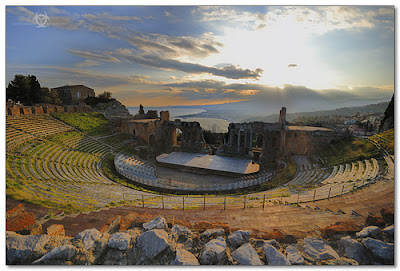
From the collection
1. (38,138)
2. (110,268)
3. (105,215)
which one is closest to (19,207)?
(105,215)

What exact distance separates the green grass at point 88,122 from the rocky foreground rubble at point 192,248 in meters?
24.6

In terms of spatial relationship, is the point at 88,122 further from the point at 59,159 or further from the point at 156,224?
the point at 156,224

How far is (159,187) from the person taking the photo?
53.2 feet

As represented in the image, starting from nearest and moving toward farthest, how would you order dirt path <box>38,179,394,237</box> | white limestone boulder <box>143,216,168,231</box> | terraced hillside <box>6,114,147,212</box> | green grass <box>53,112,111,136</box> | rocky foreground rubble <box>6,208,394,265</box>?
rocky foreground rubble <box>6,208,394,265</box> → white limestone boulder <box>143,216,168,231</box> → dirt path <box>38,179,394,237</box> → terraced hillside <box>6,114,147,212</box> → green grass <box>53,112,111,136</box>

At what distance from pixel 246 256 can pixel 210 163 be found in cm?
1852

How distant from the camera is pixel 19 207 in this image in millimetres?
5055

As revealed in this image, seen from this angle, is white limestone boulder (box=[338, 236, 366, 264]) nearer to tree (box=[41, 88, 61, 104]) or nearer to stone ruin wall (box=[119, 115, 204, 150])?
stone ruin wall (box=[119, 115, 204, 150])

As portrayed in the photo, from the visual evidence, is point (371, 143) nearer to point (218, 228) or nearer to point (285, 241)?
point (285, 241)

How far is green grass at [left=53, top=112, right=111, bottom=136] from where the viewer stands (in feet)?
84.5

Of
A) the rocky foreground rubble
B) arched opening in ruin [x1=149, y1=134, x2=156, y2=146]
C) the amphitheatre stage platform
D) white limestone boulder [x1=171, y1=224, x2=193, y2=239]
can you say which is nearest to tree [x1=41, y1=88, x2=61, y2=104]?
arched opening in ruin [x1=149, y1=134, x2=156, y2=146]

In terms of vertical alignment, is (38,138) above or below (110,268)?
above

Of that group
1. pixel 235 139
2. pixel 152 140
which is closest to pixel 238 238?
pixel 235 139

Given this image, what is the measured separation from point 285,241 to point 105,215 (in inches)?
218

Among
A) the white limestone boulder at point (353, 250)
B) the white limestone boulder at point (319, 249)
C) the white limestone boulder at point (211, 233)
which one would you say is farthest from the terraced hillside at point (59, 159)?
the white limestone boulder at point (353, 250)
